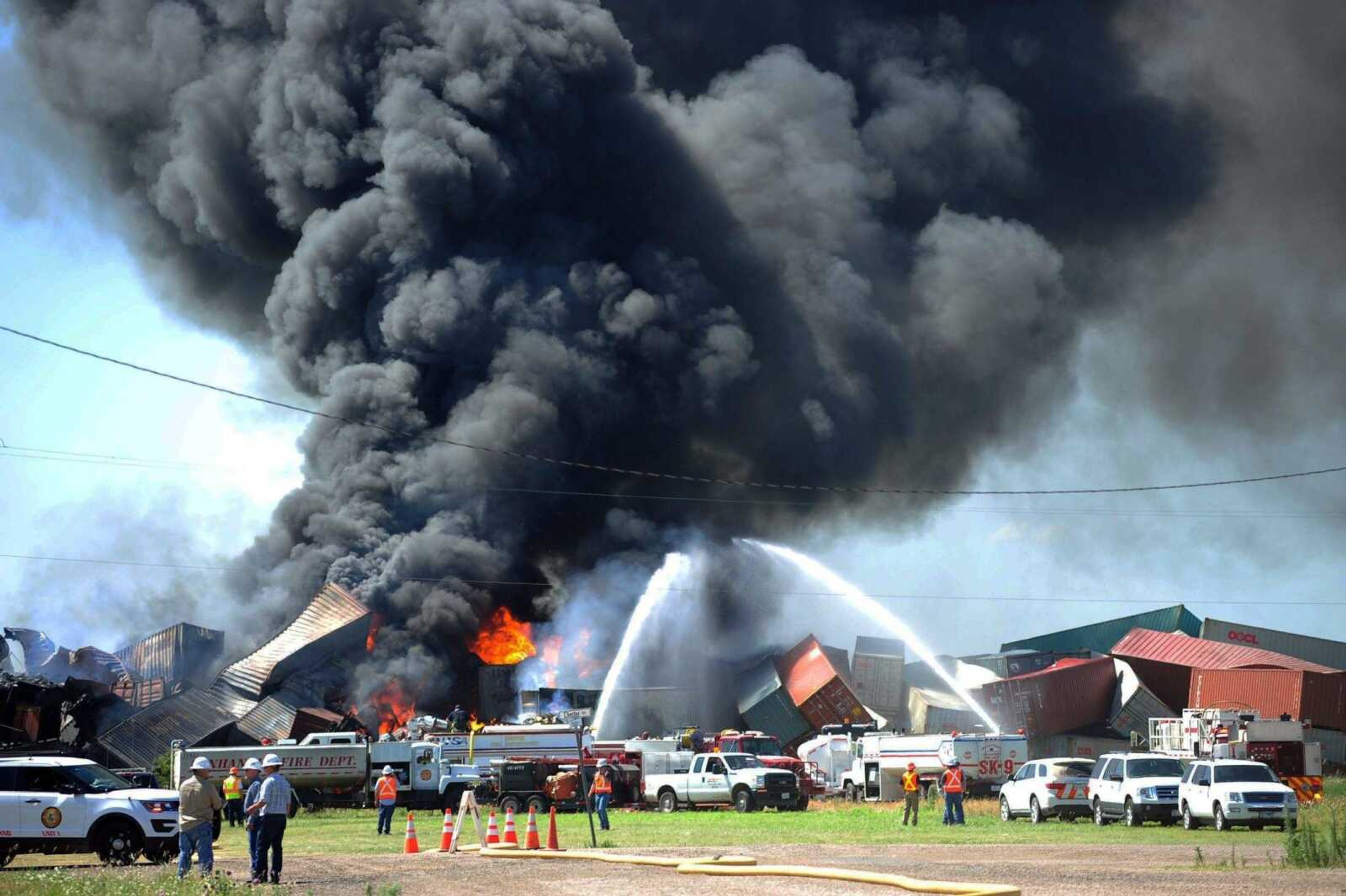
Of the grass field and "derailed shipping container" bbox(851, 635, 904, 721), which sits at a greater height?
"derailed shipping container" bbox(851, 635, 904, 721)

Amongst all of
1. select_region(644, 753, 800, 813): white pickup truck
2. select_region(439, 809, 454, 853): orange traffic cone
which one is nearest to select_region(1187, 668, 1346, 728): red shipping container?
select_region(644, 753, 800, 813): white pickup truck

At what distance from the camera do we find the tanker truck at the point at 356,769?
40750 mm

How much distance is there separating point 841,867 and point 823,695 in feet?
120

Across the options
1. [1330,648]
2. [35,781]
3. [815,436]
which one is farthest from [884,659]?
[35,781]

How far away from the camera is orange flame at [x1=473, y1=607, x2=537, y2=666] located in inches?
2451

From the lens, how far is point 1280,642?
2670 inches

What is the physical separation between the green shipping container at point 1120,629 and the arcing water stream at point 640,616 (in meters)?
20.7

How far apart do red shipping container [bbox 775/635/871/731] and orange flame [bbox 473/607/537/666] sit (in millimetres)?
12181

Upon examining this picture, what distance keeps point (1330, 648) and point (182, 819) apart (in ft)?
205

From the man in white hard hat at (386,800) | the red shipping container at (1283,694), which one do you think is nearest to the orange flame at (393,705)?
the man in white hard hat at (386,800)

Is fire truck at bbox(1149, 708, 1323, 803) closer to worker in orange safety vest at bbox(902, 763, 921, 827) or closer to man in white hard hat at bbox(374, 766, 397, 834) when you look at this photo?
worker in orange safety vest at bbox(902, 763, 921, 827)

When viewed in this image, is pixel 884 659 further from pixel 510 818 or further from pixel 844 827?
pixel 510 818

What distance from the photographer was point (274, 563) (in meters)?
67.9

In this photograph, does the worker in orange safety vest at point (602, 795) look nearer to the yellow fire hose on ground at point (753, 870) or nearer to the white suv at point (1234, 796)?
the yellow fire hose on ground at point (753, 870)
